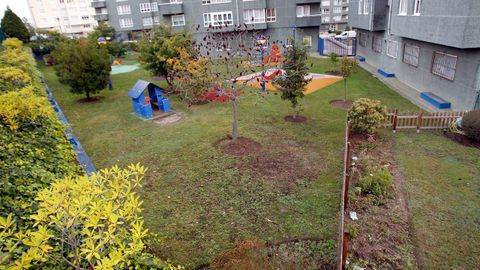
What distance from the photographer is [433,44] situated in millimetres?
16812

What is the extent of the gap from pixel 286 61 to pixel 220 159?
20.0 feet

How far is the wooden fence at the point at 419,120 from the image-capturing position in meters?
13.2

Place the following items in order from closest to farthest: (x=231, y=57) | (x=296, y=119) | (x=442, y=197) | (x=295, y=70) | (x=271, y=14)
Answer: (x=442, y=197) → (x=231, y=57) → (x=295, y=70) → (x=296, y=119) → (x=271, y=14)


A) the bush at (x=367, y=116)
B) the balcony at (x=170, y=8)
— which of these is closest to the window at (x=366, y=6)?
the bush at (x=367, y=116)

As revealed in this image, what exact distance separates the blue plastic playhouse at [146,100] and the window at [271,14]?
21895 millimetres

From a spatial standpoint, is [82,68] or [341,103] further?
[82,68]

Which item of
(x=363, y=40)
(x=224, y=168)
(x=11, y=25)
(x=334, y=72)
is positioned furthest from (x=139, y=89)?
(x=11, y=25)

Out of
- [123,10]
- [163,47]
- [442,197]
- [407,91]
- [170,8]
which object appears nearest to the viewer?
[442,197]

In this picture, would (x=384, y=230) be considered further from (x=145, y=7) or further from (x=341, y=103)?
(x=145, y=7)

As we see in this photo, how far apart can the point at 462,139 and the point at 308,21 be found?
2529cm

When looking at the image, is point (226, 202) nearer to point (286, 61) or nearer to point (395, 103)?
point (286, 61)

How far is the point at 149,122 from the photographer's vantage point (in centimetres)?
1616

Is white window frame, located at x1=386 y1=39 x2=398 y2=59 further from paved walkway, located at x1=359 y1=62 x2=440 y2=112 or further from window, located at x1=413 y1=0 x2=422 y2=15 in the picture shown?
window, located at x1=413 y1=0 x2=422 y2=15

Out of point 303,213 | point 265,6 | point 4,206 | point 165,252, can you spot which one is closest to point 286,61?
point 303,213
